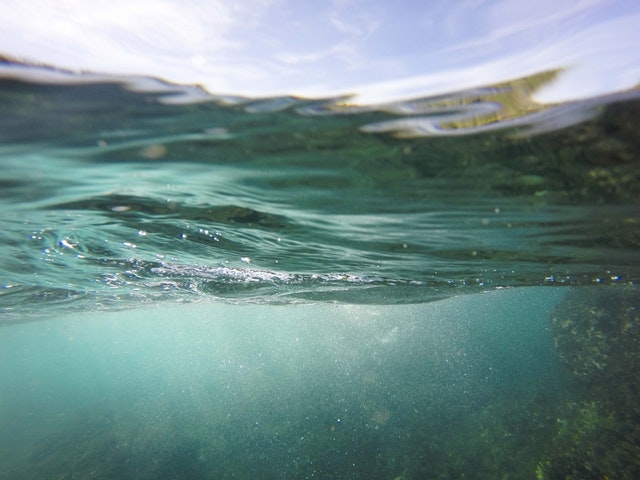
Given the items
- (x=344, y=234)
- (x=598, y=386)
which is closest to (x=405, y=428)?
(x=598, y=386)

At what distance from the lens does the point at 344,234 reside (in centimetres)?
1060

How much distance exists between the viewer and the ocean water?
5.59 meters

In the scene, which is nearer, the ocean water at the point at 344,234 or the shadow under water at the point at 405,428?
the ocean water at the point at 344,234

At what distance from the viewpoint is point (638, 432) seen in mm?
17422

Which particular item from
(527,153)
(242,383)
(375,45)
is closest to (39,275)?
(375,45)

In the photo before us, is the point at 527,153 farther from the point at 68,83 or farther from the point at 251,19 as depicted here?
the point at 68,83

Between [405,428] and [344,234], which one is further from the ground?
[344,234]

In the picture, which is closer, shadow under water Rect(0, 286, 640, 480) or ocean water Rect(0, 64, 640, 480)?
ocean water Rect(0, 64, 640, 480)

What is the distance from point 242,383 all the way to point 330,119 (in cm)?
4574

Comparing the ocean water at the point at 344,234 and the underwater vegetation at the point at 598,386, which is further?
the underwater vegetation at the point at 598,386

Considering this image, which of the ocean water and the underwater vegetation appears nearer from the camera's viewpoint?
the ocean water

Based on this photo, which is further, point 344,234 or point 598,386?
point 598,386

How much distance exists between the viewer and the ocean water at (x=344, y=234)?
220 inches

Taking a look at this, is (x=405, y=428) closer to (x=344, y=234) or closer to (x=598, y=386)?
(x=598, y=386)
